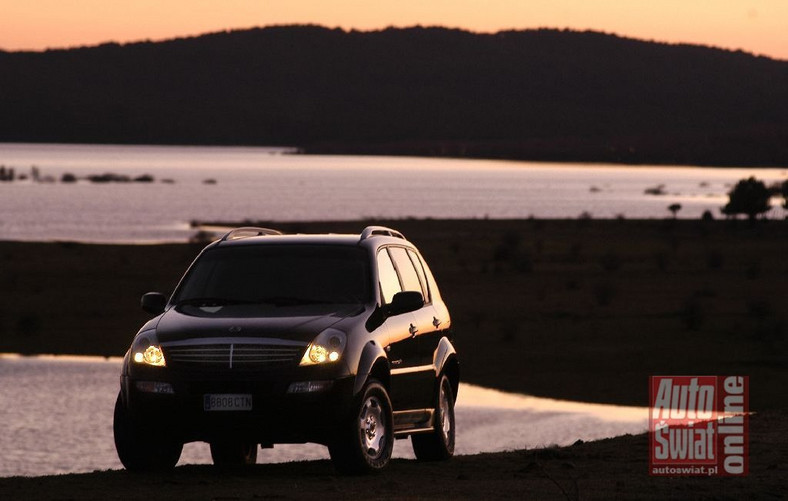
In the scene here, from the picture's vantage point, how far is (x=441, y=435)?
15047mm

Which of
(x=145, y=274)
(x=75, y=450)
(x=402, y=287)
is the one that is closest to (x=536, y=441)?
(x=75, y=450)

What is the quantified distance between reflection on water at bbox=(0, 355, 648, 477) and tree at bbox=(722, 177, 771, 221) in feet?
206

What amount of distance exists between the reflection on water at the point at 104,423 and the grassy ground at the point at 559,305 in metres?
1.75

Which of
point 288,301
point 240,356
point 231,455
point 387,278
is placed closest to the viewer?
point 240,356

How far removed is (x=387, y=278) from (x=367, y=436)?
1.65 metres

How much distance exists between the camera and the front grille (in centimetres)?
1242

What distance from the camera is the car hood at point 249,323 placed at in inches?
493

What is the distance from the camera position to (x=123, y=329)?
40.8 meters

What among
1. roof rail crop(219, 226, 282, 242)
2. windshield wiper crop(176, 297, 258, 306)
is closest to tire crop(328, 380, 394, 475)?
windshield wiper crop(176, 297, 258, 306)

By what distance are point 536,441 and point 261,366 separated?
1309cm

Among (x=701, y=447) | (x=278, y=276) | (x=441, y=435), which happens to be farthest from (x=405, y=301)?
(x=701, y=447)

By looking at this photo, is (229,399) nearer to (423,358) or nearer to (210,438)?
(210,438)

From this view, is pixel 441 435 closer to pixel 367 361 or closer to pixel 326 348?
pixel 367 361

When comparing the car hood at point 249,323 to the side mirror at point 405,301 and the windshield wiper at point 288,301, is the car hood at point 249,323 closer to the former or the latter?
the windshield wiper at point 288,301
